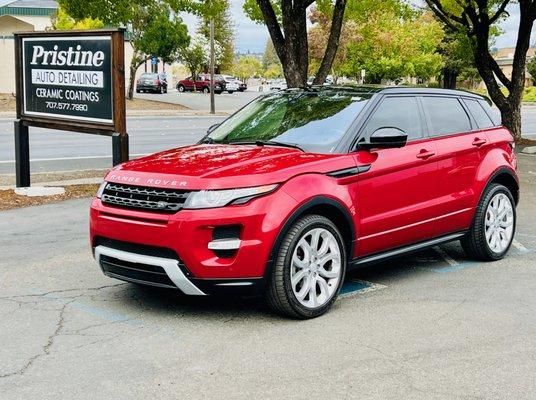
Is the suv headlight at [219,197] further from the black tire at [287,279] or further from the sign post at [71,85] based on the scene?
the sign post at [71,85]

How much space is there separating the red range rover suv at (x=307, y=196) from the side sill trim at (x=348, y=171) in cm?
1

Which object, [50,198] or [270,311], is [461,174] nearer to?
[270,311]

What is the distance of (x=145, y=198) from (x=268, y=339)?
1310 mm

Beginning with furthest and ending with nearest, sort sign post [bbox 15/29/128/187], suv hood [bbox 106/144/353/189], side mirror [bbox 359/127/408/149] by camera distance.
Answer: sign post [bbox 15/29/128/187] → side mirror [bbox 359/127/408/149] → suv hood [bbox 106/144/353/189]

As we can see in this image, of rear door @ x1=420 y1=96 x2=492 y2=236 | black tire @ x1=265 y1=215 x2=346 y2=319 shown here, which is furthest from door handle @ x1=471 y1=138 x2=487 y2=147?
black tire @ x1=265 y1=215 x2=346 y2=319

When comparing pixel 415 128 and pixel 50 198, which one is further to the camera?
pixel 50 198

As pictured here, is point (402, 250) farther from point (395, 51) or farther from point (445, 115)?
point (395, 51)

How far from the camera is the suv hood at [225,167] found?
5.37 meters

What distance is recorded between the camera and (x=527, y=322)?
224 inches

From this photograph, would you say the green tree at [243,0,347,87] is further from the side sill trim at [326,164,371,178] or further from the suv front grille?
the suv front grille

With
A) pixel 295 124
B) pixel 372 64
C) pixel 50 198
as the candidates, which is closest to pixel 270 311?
pixel 295 124

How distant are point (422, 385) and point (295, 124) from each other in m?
2.79

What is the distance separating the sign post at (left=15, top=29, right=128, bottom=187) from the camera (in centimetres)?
1028

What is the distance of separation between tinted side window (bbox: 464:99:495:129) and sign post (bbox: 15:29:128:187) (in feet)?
15.1
